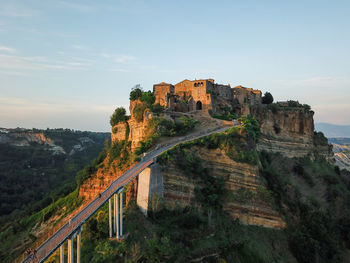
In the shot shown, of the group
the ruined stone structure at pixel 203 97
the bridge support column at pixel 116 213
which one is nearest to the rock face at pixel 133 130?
the ruined stone structure at pixel 203 97

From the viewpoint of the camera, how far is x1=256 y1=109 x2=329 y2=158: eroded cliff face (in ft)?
127

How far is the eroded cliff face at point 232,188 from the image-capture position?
21.5 m

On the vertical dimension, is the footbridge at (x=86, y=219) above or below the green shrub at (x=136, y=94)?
below

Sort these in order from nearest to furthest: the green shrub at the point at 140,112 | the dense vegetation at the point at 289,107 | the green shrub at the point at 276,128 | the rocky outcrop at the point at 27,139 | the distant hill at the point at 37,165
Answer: the green shrub at the point at 140,112 < the green shrub at the point at 276,128 < the dense vegetation at the point at 289,107 < the distant hill at the point at 37,165 < the rocky outcrop at the point at 27,139

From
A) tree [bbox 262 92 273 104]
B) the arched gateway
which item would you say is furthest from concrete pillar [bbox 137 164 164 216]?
tree [bbox 262 92 273 104]

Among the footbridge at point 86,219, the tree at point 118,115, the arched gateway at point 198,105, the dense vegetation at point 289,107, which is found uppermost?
the dense vegetation at point 289,107

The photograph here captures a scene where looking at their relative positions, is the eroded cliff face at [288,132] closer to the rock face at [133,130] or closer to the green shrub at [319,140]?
the green shrub at [319,140]

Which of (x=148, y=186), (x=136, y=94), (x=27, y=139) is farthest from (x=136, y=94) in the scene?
(x=27, y=139)

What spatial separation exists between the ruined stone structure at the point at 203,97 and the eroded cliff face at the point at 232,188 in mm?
13175

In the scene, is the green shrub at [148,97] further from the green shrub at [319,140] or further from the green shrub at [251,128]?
the green shrub at [319,140]

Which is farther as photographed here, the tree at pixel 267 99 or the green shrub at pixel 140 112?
the tree at pixel 267 99

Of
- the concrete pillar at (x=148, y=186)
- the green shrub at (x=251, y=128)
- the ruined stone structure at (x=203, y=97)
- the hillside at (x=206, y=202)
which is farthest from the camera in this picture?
the ruined stone structure at (x=203, y=97)

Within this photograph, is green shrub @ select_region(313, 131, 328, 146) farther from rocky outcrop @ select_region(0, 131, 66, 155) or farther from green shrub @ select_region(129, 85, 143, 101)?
rocky outcrop @ select_region(0, 131, 66, 155)

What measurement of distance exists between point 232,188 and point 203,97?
17141mm
